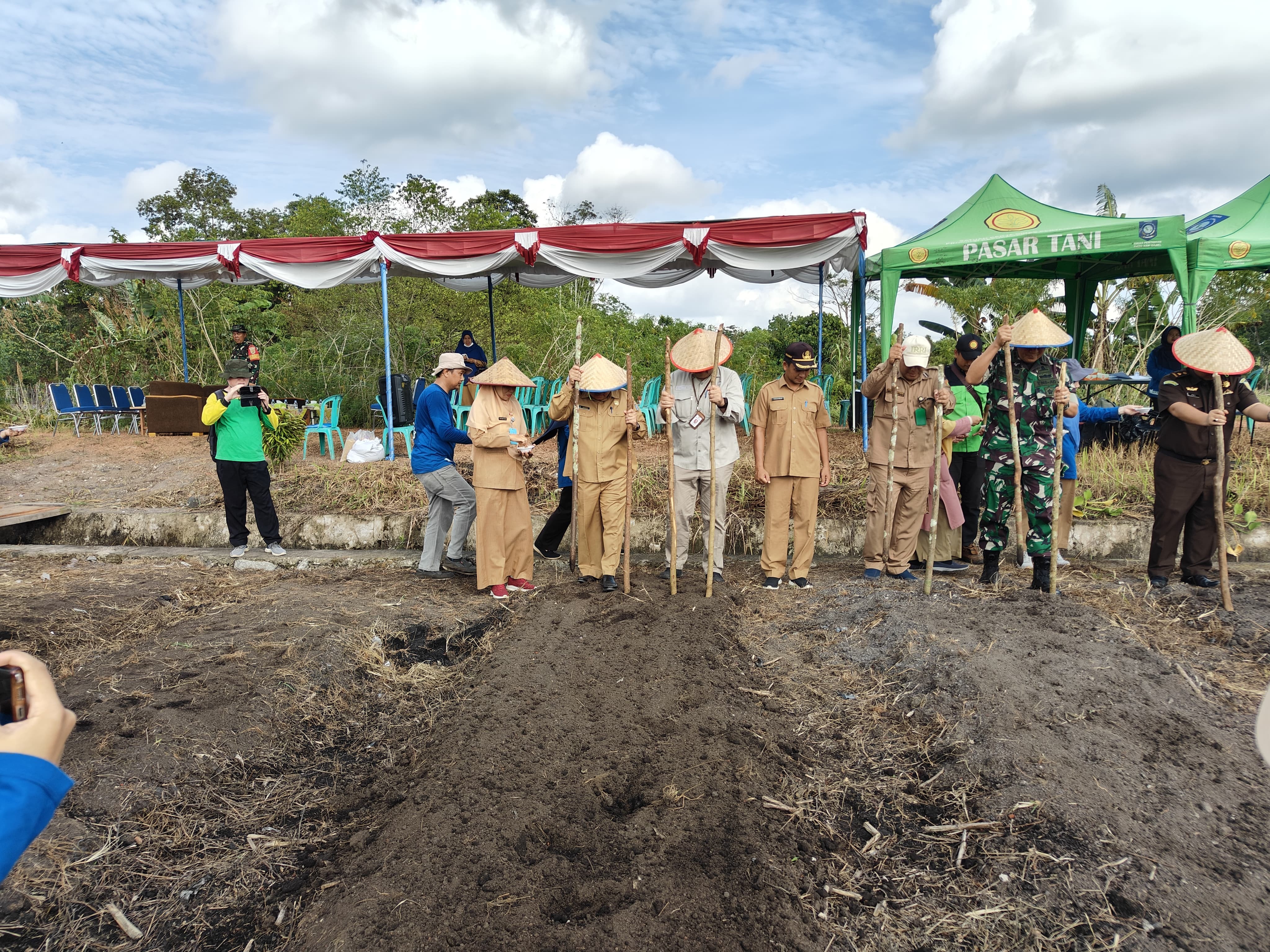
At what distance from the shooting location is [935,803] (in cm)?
285

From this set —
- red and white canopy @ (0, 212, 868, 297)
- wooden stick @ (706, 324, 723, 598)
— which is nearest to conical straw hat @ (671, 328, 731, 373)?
wooden stick @ (706, 324, 723, 598)

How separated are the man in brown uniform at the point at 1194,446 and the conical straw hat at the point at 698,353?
2816 millimetres

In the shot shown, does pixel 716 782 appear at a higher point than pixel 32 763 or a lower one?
lower

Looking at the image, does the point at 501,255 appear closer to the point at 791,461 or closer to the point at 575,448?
the point at 575,448

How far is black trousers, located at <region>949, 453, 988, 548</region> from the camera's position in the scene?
583 centimetres

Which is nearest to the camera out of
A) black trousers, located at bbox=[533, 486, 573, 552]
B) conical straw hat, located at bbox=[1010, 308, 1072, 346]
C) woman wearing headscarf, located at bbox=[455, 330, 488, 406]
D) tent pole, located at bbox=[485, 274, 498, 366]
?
conical straw hat, located at bbox=[1010, 308, 1072, 346]

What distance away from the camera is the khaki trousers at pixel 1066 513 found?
5508 mm

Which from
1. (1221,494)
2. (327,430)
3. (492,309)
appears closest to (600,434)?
(1221,494)

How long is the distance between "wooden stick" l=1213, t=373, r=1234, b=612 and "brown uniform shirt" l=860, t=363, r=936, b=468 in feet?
5.22

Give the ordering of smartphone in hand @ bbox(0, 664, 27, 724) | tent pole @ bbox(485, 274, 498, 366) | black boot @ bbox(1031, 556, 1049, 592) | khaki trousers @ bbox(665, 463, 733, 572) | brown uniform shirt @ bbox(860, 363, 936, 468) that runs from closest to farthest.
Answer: smartphone in hand @ bbox(0, 664, 27, 724) → black boot @ bbox(1031, 556, 1049, 592) → brown uniform shirt @ bbox(860, 363, 936, 468) → khaki trousers @ bbox(665, 463, 733, 572) → tent pole @ bbox(485, 274, 498, 366)

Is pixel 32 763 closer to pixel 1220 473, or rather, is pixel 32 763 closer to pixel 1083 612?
pixel 1083 612

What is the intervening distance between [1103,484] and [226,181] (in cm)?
2633

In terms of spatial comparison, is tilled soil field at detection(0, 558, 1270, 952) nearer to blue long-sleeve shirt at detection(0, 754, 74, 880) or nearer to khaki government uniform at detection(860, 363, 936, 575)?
khaki government uniform at detection(860, 363, 936, 575)

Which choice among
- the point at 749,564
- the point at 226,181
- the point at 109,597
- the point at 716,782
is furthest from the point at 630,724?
the point at 226,181
